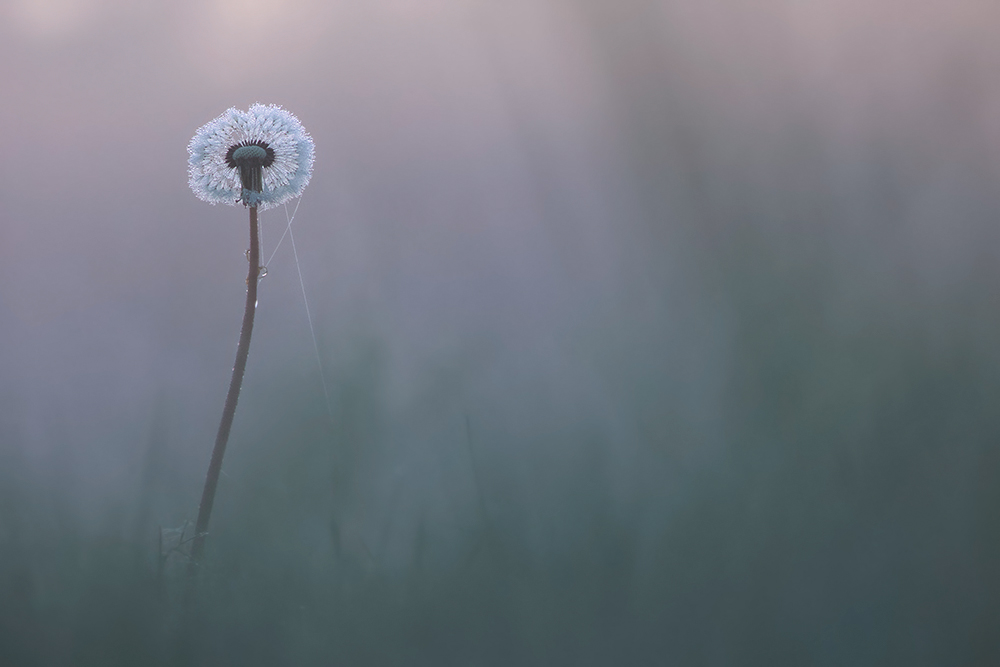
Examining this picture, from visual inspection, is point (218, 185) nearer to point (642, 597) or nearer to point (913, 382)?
point (642, 597)

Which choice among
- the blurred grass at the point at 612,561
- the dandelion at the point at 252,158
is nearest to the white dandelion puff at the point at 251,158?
the dandelion at the point at 252,158

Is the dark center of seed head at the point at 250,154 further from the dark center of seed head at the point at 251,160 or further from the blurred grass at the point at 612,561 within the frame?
the blurred grass at the point at 612,561

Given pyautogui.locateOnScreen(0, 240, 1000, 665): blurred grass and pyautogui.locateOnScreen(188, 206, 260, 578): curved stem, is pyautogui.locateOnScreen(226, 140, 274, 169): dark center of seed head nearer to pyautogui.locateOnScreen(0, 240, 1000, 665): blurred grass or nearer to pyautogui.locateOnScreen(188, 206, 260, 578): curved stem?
pyautogui.locateOnScreen(188, 206, 260, 578): curved stem

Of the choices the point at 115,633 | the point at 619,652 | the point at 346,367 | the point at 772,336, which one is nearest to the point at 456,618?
the point at 619,652

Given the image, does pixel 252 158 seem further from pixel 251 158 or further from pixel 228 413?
pixel 228 413

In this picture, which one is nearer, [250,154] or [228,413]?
[228,413]

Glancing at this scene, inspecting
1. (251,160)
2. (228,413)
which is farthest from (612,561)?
(251,160)
